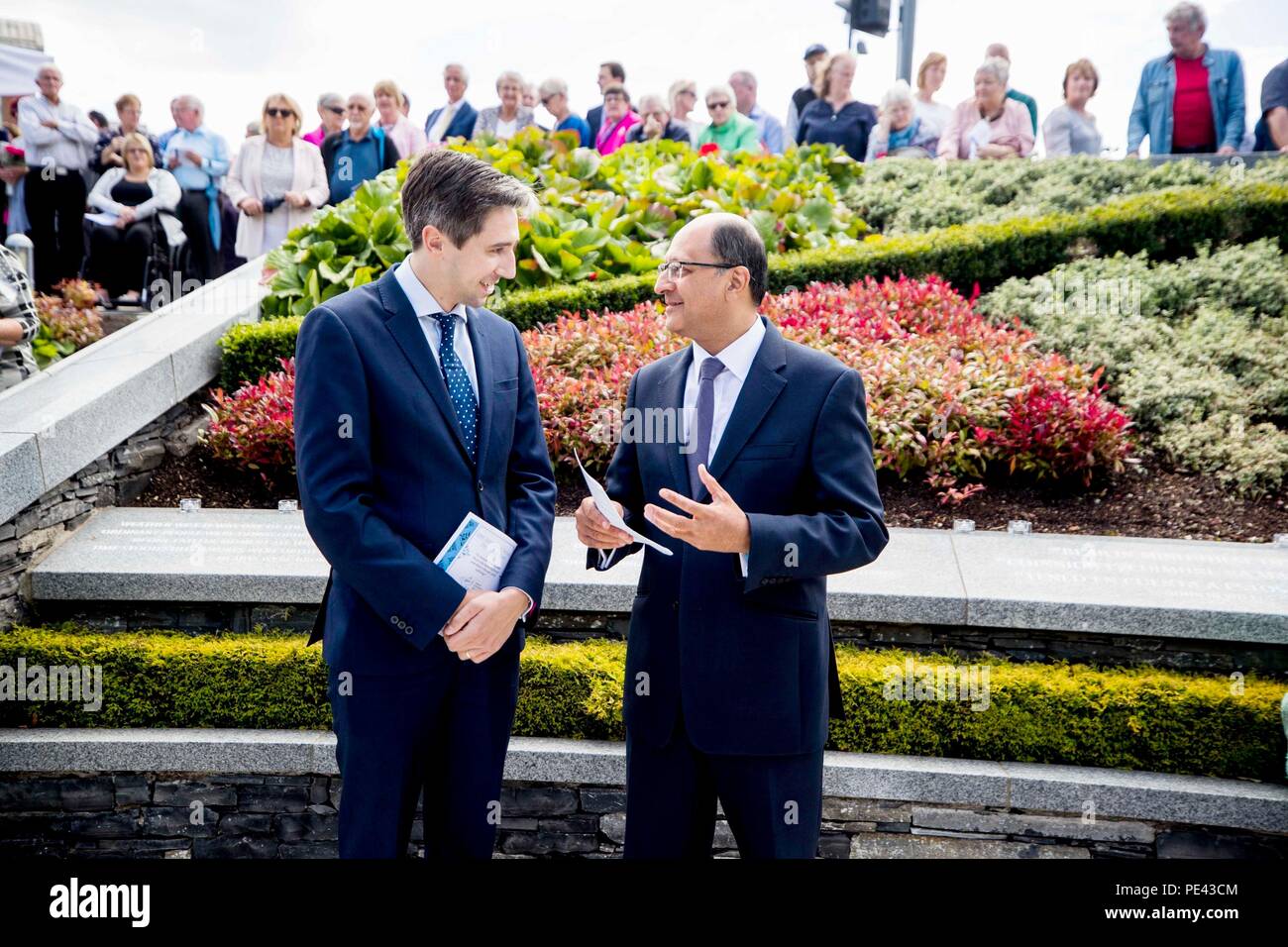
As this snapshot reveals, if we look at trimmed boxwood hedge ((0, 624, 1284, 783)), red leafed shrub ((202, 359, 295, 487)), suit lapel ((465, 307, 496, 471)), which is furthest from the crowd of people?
suit lapel ((465, 307, 496, 471))

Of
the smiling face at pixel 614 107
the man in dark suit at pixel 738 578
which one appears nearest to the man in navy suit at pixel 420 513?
the man in dark suit at pixel 738 578

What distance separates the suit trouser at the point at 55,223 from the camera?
10.2 metres

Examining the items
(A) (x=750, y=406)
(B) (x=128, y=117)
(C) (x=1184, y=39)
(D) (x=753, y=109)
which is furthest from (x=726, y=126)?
(A) (x=750, y=406)

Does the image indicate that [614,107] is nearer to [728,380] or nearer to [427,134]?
[427,134]

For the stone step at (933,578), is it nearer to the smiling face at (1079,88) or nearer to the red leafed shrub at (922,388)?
the red leafed shrub at (922,388)

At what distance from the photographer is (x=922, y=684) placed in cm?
Result: 450

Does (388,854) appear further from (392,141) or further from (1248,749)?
(392,141)

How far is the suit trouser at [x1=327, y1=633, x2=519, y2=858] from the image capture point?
301 cm

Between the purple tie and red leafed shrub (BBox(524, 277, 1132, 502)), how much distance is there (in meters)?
2.16

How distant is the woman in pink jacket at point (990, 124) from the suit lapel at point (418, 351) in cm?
965

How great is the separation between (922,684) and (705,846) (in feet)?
5.54
